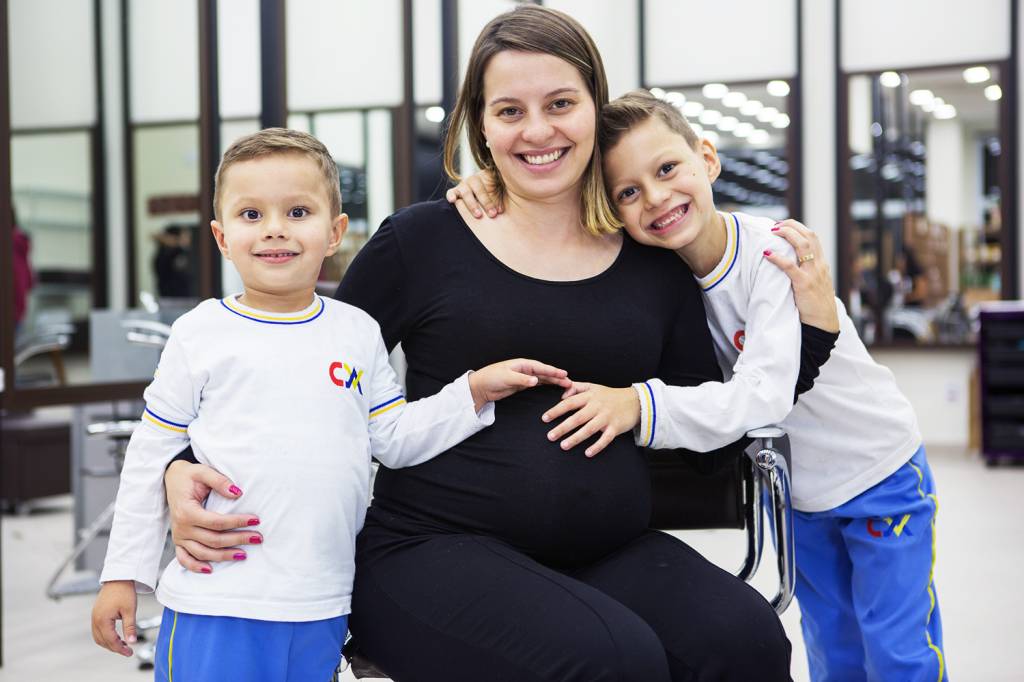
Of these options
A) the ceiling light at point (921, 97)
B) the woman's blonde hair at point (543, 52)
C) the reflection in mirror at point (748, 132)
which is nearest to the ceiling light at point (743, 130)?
the reflection in mirror at point (748, 132)

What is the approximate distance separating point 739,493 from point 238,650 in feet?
2.87

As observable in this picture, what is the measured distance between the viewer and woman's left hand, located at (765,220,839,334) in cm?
167

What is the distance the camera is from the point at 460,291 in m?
1.55

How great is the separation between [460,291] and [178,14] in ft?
16.9

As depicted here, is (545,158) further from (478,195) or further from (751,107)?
(751,107)

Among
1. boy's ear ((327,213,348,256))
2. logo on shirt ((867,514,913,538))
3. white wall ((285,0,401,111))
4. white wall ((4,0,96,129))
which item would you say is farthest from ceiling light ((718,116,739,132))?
boy's ear ((327,213,348,256))

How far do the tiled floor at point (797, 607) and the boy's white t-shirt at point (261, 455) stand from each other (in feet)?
5.76

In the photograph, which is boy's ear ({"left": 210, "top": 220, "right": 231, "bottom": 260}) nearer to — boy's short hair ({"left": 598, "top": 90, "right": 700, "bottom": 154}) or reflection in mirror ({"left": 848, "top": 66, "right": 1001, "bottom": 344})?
boy's short hair ({"left": 598, "top": 90, "right": 700, "bottom": 154})

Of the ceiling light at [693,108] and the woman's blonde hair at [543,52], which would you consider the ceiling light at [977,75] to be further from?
the woman's blonde hair at [543,52]

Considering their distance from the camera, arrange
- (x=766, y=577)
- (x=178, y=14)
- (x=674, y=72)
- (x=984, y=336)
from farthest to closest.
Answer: (x=674, y=72) → (x=984, y=336) → (x=178, y=14) → (x=766, y=577)

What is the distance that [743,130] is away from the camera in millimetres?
9039

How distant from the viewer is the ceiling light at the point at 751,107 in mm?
8969

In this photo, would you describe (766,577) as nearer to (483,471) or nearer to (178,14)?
(483,471)

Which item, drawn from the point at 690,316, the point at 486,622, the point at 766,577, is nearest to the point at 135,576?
the point at 486,622
